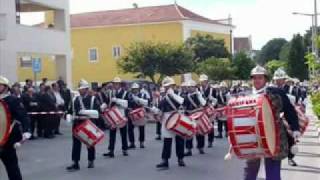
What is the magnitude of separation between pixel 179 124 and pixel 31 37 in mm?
20810

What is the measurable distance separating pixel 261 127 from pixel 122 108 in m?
9.55

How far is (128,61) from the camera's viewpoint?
5769cm

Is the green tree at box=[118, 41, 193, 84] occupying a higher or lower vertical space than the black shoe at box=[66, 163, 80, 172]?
higher

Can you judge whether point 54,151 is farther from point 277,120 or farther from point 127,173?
point 277,120

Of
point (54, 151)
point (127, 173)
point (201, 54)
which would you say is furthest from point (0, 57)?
point (201, 54)

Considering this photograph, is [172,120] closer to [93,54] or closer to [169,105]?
[169,105]

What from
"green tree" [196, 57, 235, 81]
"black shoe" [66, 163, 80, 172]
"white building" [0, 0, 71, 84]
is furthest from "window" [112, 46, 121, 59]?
"black shoe" [66, 163, 80, 172]

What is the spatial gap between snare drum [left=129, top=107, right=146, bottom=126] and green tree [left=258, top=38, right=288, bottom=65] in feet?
326

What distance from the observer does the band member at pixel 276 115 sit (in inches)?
333

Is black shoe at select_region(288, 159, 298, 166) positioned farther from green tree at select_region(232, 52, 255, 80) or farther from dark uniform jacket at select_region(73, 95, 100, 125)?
green tree at select_region(232, 52, 255, 80)

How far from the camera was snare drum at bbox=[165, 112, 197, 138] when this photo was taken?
46.1ft

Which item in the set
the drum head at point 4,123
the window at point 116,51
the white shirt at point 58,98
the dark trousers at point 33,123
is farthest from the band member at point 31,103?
the window at point 116,51

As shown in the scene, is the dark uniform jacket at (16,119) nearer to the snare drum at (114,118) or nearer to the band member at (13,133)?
the band member at (13,133)

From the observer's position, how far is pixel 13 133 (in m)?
9.90
